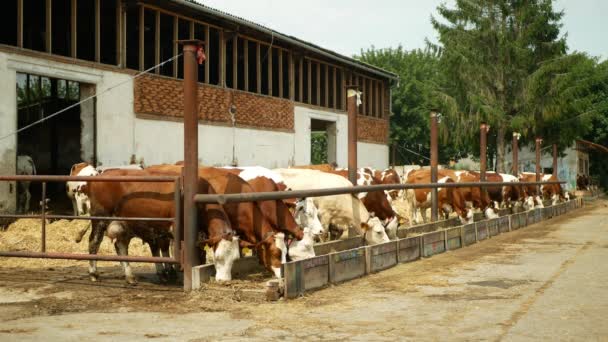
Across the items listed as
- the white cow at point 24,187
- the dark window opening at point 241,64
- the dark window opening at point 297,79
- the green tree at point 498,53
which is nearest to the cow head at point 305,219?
the white cow at point 24,187

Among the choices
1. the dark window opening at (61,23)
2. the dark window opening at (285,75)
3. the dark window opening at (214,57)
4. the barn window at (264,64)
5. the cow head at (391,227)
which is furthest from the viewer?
the dark window opening at (285,75)

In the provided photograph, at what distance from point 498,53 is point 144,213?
32.5 meters

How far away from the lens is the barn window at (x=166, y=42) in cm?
2011

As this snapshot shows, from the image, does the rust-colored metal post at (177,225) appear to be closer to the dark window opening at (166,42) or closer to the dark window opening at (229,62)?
the dark window opening at (166,42)

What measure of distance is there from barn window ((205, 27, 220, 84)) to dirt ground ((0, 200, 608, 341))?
12182mm

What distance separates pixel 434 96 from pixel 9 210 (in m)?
29.4

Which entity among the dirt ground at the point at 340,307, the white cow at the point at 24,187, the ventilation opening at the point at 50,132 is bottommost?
the dirt ground at the point at 340,307

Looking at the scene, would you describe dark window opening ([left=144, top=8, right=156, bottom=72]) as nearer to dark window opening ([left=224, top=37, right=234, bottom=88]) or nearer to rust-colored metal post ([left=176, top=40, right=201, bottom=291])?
dark window opening ([left=224, top=37, right=234, bottom=88])

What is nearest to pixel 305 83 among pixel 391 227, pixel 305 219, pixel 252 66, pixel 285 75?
pixel 285 75

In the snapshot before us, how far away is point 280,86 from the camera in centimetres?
2541

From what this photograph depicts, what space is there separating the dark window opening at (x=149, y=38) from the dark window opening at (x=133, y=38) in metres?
0.28

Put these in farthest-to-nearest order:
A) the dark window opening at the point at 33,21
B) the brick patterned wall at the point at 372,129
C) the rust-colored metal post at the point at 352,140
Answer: the brick patterned wall at the point at 372,129, the dark window opening at the point at 33,21, the rust-colored metal post at the point at 352,140

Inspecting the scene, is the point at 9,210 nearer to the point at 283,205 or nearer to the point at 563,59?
the point at 283,205

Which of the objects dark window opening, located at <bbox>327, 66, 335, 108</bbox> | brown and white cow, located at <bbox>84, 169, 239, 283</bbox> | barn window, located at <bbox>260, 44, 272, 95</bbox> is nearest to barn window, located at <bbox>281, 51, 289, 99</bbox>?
barn window, located at <bbox>260, 44, 272, 95</bbox>
